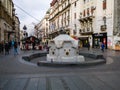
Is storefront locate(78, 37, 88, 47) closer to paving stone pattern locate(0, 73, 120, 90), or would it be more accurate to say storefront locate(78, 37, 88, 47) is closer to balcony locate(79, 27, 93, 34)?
balcony locate(79, 27, 93, 34)

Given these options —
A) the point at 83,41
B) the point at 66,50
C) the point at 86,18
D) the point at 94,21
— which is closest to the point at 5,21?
the point at 86,18

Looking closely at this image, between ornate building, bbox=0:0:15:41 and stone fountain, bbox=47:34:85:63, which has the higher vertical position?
ornate building, bbox=0:0:15:41

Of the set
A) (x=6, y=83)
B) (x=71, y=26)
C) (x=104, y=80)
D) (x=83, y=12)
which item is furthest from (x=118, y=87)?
(x=71, y=26)

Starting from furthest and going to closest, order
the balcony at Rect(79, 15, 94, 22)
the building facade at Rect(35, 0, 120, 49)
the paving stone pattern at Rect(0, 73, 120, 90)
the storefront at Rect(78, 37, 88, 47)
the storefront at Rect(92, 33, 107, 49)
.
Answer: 1. the storefront at Rect(78, 37, 88, 47)
2. the balcony at Rect(79, 15, 94, 22)
3. the storefront at Rect(92, 33, 107, 49)
4. the building facade at Rect(35, 0, 120, 49)
5. the paving stone pattern at Rect(0, 73, 120, 90)

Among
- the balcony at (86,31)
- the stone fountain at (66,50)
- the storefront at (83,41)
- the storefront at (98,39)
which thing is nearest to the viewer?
the stone fountain at (66,50)

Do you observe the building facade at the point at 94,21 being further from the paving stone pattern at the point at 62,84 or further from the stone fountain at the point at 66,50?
the paving stone pattern at the point at 62,84

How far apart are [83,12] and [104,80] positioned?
48.2m

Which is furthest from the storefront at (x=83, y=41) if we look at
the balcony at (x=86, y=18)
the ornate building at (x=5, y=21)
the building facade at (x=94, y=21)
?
the ornate building at (x=5, y=21)

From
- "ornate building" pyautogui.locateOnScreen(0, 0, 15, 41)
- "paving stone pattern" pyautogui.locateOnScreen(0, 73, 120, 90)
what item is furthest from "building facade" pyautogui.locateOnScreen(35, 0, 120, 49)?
"paving stone pattern" pyautogui.locateOnScreen(0, 73, 120, 90)

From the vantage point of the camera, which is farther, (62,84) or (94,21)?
(94,21)

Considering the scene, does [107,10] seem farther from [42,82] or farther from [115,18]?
[42,82]

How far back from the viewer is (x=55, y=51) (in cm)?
1908

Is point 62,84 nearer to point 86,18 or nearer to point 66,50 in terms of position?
point 66,50

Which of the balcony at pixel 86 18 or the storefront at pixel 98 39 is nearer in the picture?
the storefront at pixel 98 39
